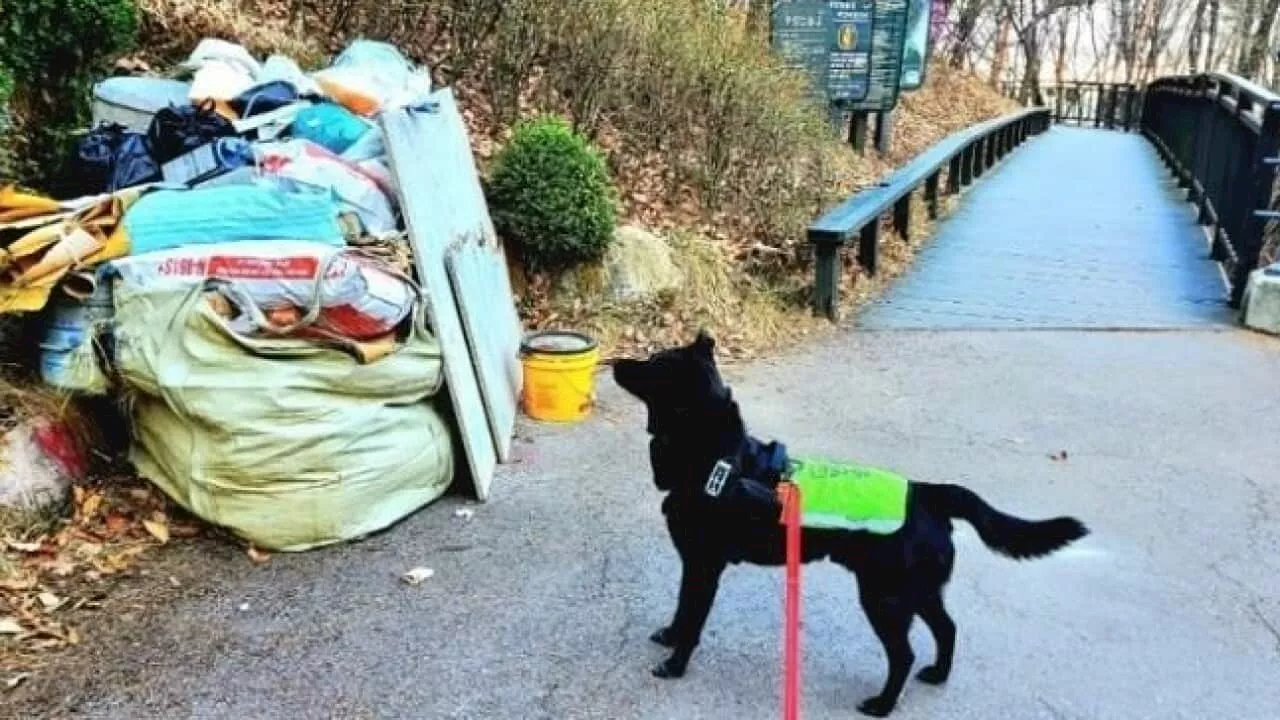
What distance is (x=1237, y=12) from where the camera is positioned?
2892 cm

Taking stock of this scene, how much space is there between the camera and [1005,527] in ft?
8.35

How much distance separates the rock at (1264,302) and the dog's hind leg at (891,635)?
479 centimetres

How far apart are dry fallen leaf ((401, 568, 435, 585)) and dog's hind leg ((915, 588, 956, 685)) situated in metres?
1.49

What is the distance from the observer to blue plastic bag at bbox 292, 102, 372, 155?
174 inches

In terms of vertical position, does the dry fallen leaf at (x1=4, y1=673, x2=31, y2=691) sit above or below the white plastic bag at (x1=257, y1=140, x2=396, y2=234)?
below

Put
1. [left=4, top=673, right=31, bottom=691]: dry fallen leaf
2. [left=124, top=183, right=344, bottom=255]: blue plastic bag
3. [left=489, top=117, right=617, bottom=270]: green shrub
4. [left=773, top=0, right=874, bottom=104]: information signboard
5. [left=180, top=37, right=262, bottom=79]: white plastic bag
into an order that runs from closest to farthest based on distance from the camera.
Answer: [left=4, top=673, right=31, bottom=691]: dry fallen leaf
[left=124, top=183, right=344, bottom=255]: blue plastic bag
[left=180, top=37, right=262, bottom=79]: white plastic bag
[left=489, top=117, right=617, bottom=270]: green shrub
[left=773, top=0, right=874, bottom=104]: information signboard

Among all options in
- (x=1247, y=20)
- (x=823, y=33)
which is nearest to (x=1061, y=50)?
(x=1247, y=20)

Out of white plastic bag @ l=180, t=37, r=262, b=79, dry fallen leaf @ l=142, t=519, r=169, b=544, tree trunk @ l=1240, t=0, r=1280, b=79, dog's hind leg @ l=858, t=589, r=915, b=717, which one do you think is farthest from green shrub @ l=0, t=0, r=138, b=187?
tree trunk @ l=1240, t=0, r=1280, b=79

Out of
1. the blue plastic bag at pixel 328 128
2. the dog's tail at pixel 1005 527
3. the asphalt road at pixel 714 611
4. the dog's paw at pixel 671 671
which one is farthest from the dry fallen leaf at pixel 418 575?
the blue plastic bag at pixel 328 128

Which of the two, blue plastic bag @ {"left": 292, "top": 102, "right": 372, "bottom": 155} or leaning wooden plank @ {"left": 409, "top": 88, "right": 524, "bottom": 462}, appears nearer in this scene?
leaning wooden plank @ {"left": 409, "top": 88, "right": 524, "bottom": 462}

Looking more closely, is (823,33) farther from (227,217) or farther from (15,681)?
(15,681)

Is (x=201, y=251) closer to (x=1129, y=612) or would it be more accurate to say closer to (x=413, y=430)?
(x=413, y=430)

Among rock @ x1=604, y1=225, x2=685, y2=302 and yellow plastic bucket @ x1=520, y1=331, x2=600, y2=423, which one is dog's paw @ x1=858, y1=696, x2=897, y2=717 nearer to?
yellow plastic bucket @ x1=520, y1=331, x2=600, y2=423

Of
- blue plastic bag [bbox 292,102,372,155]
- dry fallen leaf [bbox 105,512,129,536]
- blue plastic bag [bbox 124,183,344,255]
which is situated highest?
blue plastic bag [bbox 292,102,372,155]
